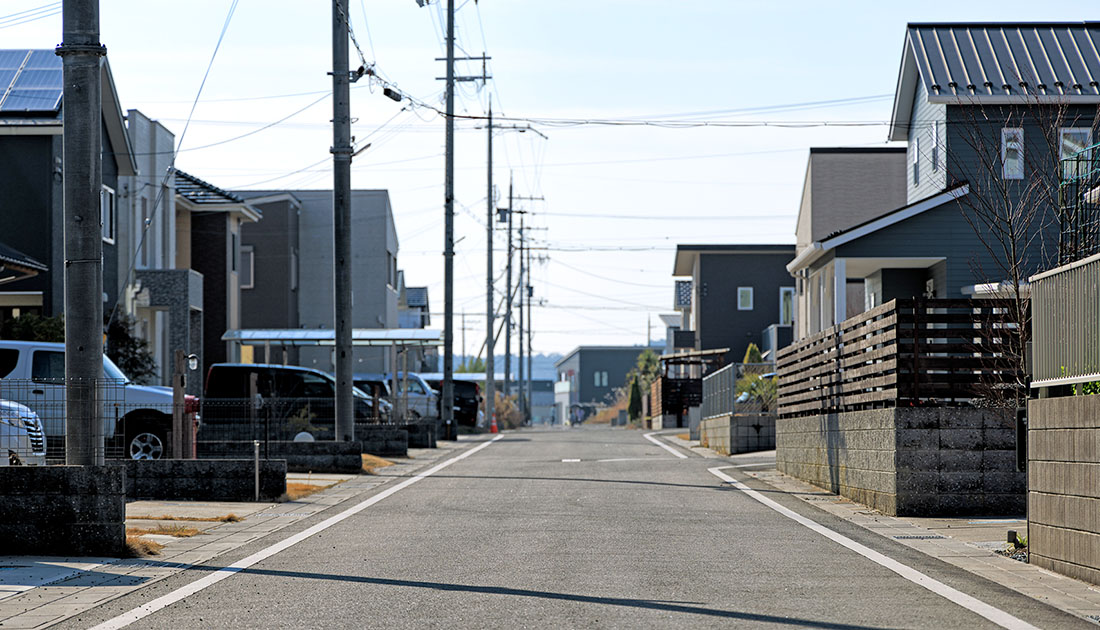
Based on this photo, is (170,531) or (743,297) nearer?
(170,531)

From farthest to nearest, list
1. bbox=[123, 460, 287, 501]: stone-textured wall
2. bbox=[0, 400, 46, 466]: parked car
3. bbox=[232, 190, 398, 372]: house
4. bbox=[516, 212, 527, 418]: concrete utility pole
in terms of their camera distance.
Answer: bbox=[516, 212, 527, 418]: concrete utility pole
bbox=[232, 190, 398, 372]: house
bbox=[123, 460, 287, 501]: stone-textured wall
bbox=[0, 400, 46, 466]: parked car

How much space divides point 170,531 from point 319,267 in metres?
39.9

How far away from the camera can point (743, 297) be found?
5284 centimetres

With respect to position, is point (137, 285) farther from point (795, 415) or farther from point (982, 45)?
point (982, 45)

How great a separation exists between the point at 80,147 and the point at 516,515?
5484 millimetres

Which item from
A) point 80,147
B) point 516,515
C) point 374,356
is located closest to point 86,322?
point 80,147

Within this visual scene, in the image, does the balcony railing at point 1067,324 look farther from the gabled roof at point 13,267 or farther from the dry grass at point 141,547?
the gabled roof at point 13,267

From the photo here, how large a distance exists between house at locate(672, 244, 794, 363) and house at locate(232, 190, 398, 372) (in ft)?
42.4

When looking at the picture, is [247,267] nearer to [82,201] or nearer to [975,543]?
[82,201]

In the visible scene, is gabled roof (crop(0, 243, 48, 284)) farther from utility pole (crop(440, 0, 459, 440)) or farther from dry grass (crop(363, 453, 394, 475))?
utility pole (crop(440, 0, 459, 440))

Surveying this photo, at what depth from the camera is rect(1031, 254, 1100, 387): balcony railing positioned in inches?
331

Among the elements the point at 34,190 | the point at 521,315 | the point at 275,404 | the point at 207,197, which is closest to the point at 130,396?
the point at 275,404

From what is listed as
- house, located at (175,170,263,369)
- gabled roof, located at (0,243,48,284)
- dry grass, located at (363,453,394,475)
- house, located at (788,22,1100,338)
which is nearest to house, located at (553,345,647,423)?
house, located at (175,170,263,369)

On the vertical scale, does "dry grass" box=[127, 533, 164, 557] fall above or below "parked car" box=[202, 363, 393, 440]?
below
